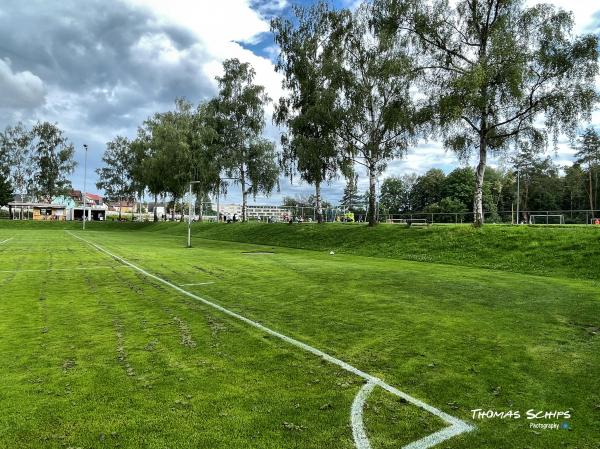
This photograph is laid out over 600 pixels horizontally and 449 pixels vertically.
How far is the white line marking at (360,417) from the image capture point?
380cm

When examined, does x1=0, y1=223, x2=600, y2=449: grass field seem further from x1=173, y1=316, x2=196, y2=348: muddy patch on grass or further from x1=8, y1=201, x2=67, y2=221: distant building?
x1=8, y1=201, x2=67, y2=221: distant building

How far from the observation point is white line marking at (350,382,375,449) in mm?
3801

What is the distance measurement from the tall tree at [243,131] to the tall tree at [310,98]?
10.6 meters

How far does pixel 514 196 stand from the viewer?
84.7 meters

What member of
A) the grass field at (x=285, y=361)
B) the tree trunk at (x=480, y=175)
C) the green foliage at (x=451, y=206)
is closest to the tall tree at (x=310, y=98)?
the tree trunk at (x=480, y=175)

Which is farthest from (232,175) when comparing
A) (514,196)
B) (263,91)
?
(514,196)

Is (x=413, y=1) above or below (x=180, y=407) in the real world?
above

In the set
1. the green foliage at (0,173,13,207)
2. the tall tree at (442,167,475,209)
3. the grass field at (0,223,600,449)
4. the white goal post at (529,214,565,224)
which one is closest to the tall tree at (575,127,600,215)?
the tall tree at (442,167,475,209)

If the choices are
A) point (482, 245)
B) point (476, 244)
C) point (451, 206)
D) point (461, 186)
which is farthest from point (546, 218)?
point (461, 186)

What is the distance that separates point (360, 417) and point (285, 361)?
1.78 m

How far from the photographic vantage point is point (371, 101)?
3002 cm

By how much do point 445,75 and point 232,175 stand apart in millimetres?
29137

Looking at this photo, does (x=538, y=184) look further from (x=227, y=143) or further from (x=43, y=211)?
(x=43, y=211)

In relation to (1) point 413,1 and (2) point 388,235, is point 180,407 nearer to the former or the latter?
(2) point 388,235
